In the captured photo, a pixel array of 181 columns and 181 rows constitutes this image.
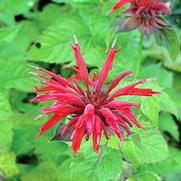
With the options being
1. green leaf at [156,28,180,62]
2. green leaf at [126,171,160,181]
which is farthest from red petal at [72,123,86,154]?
green leaf at [156,28,180,62]

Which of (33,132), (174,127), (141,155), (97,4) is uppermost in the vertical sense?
(97,4)

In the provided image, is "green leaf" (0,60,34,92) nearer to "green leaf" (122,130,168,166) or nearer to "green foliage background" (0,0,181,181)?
"green foliage background" (0,0,181,181)

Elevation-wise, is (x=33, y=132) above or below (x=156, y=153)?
below

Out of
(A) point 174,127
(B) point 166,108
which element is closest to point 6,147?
(B) point 166,108

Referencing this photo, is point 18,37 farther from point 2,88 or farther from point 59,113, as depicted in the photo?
point 59,113

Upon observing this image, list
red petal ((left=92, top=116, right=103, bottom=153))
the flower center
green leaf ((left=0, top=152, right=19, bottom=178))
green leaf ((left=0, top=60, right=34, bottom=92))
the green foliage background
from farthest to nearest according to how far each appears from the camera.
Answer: green leaf ((left=0, top=60, right=34, bottom=92)), green leaf ((left=0, top=152, right=19, bottom=178)), the green foliage background, the flower center, red petal ((left=92, top=116, right=103, bottom=153))

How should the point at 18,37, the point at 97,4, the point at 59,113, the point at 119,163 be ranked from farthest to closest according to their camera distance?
the point at 18,37 → the point at 97,4 → the point at 119,163 → the point at 59,113
